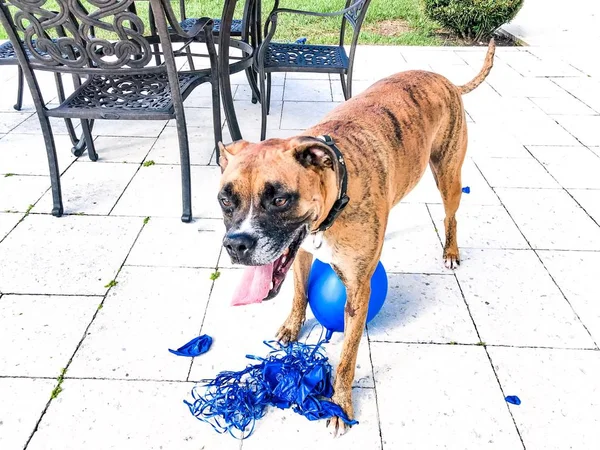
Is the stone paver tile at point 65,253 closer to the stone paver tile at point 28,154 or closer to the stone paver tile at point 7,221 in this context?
the stone paver tile at point 7,221

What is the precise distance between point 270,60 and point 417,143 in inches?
94.6

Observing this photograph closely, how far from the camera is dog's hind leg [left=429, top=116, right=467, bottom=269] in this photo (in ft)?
9.66

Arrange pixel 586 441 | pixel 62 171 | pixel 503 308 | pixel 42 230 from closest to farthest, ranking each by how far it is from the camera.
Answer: pixel 586 441 < pixel 503 308 < pixel 42 230 < pixel 62 171

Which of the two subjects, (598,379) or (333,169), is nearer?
(333,169)

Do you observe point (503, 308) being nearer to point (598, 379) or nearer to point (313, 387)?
point (598, 379)

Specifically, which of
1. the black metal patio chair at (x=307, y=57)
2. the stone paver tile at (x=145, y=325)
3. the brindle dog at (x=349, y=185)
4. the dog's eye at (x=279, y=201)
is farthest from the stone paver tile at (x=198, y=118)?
the dog's eye at (x=279, y=201)

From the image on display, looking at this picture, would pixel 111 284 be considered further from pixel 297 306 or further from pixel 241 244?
pixel 241 244

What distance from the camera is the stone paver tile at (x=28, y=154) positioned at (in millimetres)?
4316

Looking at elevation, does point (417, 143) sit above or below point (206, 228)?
above

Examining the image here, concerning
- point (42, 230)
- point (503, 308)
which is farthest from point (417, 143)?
point (42, 230)

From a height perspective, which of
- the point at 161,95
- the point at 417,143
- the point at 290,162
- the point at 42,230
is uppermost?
the point at 290,162

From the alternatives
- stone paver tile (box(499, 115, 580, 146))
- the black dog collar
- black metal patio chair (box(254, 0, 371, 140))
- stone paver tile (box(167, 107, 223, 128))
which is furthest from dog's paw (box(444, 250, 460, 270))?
stone paver tile (box(167, 107, 223, 128))

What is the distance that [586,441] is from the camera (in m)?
2.24

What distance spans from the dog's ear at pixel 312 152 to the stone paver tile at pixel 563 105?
471 centimetres
